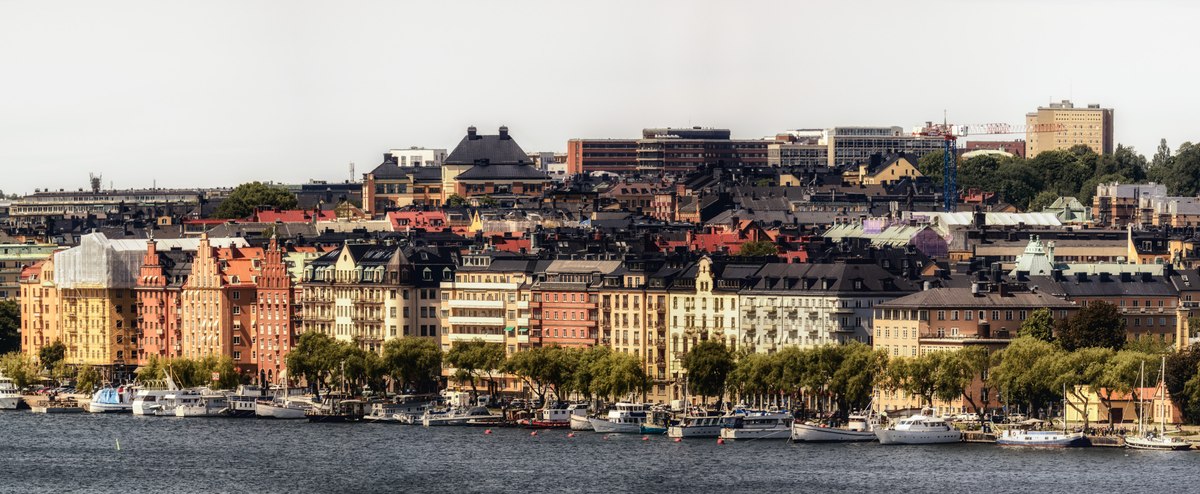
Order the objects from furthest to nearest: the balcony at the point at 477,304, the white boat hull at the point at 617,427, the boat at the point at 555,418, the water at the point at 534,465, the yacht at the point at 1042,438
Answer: the balcony at the point at 477,304 < the boat at the point at 555,418 < the white boat hull at the point at 617,427 < the yacht at the point at 1042,438 < the water at the point at 534,465

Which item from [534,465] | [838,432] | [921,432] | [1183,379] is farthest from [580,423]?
[1183,379]

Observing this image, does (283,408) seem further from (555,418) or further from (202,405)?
(555,418)

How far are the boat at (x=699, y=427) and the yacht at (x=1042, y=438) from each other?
12679 millimetres

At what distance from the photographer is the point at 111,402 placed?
5763 inches

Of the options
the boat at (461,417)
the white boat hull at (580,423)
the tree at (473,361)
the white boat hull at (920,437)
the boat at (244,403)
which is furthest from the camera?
the boat at (244,403)

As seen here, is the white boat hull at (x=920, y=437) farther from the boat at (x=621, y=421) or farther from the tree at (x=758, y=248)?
the tree at (x=758, y=248)

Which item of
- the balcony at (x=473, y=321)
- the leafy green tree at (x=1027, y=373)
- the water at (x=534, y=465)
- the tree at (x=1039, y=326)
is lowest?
the water at (x=534, y=465)

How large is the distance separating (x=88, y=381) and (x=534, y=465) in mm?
50284

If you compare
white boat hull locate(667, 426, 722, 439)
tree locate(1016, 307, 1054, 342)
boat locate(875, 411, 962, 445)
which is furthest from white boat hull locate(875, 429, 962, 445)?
white boat hull locate(667, 426, 722, 439)

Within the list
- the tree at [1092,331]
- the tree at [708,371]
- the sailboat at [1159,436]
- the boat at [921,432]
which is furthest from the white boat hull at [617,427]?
the sailboat at [1159,436]

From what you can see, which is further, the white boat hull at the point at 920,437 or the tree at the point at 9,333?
the tree at the point at 9,333

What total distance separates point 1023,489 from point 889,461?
1014 cm

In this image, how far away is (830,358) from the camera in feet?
393

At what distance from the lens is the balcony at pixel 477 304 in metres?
143
